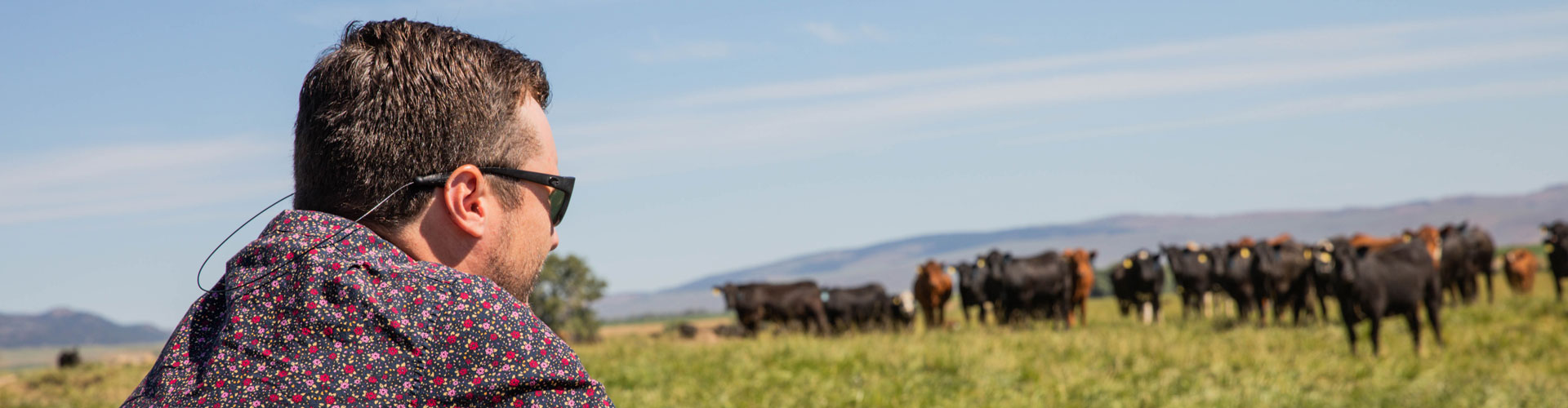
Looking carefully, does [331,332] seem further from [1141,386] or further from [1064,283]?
[1064,283]

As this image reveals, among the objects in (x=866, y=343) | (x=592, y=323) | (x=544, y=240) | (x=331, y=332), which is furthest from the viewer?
(x=592, y=323)

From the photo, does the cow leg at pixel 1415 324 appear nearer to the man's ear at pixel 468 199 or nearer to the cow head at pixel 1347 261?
the cow head at pixel 1347 261

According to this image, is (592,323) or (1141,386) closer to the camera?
(1141,386)

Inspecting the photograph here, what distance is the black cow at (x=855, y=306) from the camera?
1124 inches

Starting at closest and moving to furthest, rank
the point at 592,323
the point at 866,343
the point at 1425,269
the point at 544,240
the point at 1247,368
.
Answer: the point at 544,240
the point at 1247,368
the point at 866,343
the point at 1425,269
the point at 592,323

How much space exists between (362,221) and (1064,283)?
2349cm

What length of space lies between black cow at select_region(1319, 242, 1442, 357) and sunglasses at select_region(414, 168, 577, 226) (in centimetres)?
1546

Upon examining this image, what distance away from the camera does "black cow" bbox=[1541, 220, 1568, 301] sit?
25234mm

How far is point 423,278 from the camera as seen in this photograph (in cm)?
166

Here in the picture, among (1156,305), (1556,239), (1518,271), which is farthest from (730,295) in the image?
(1518,271)

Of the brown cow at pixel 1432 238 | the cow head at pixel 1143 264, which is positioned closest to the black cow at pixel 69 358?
the cow head at pixel 1143 264

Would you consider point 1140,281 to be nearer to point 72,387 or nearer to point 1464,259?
point 1464,259

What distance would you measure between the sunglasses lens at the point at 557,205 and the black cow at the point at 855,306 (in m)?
26.2

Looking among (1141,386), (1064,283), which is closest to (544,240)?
(1141,386)
